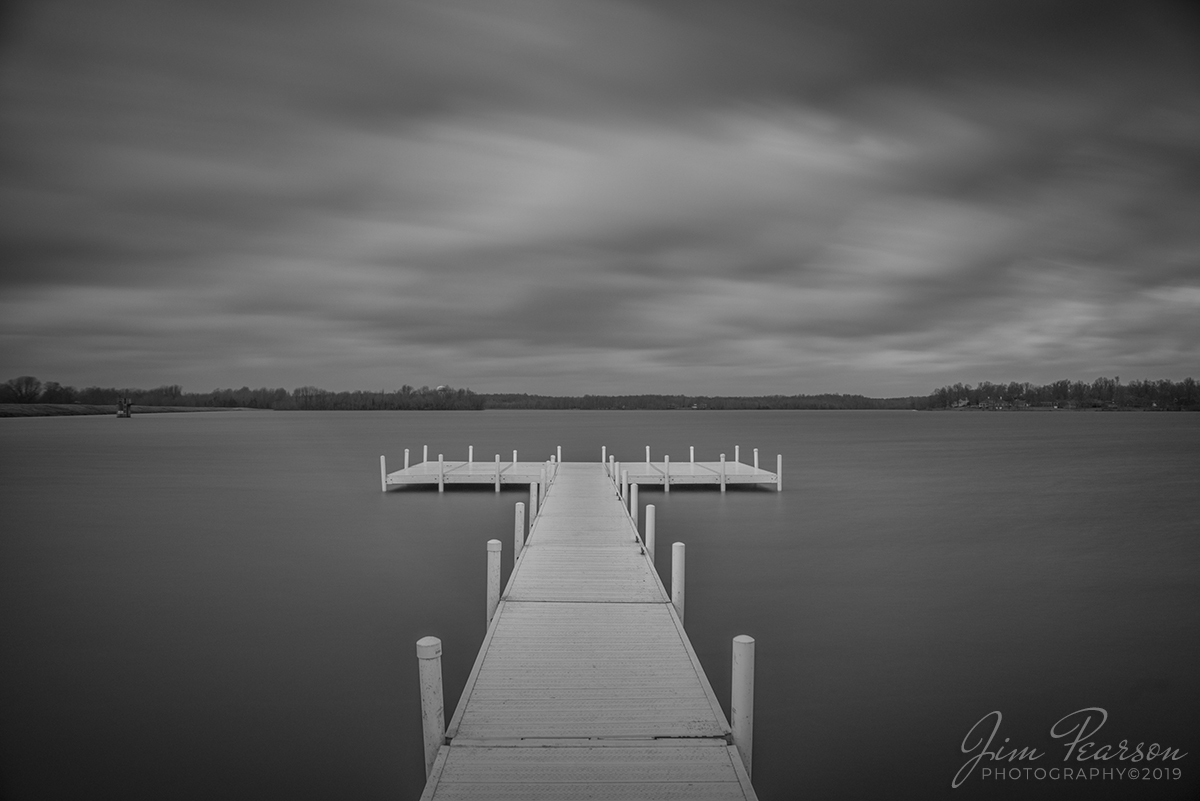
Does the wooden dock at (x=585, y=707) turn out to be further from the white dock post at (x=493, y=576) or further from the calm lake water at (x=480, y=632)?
the calm lake water at (x=480, y=632)

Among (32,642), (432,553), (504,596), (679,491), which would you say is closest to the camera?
(504,596)

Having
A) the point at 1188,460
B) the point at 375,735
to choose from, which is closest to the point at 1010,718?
the point at 375,735

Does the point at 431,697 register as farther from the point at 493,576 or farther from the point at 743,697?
the point at 493,576

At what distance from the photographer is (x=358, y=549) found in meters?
17.9

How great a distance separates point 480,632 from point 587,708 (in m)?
5.95

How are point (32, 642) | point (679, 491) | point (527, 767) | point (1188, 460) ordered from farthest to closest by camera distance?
point (1188, 460) < point (679, 491) < point (32, 642) < point (527, 767)

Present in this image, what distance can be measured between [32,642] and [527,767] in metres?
10.1

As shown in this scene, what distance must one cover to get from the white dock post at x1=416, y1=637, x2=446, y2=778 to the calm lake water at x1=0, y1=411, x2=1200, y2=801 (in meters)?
2.09

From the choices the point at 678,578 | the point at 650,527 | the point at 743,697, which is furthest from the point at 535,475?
the point at 743,697

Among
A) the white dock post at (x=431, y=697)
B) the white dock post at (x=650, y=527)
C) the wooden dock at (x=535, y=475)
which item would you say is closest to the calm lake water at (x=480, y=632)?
the wooden dock at (x=535, y=475)

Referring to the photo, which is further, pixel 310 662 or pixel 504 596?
pixel 310 662

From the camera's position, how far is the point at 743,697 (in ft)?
19.2

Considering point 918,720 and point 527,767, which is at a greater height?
point 527,767

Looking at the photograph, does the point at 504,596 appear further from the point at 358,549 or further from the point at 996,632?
the point at 358,549
